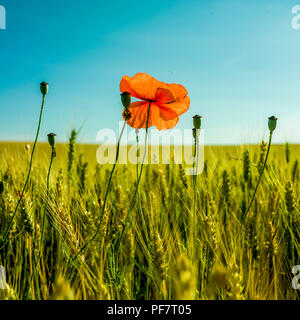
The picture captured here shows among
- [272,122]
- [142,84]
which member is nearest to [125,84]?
[142,84]

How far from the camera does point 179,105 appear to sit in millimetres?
678

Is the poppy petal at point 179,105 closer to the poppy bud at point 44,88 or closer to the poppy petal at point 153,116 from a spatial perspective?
the poppy petal at point 153,116

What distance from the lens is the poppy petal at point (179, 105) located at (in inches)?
25.4

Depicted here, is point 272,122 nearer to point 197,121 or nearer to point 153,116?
point 197,121

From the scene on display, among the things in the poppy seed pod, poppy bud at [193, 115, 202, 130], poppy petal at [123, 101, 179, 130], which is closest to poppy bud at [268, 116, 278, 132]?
poppy bud at [193, 115, 202, 130]

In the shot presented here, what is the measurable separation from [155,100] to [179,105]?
70 millimetres

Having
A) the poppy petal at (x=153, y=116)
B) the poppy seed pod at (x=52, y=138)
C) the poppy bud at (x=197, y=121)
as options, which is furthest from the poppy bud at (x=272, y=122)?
the poppy seed pod at (x=52, y=138)

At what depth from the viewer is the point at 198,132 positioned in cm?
59

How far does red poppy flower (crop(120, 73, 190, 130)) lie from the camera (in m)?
0.58

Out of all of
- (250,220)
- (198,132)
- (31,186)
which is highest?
(198,132)
